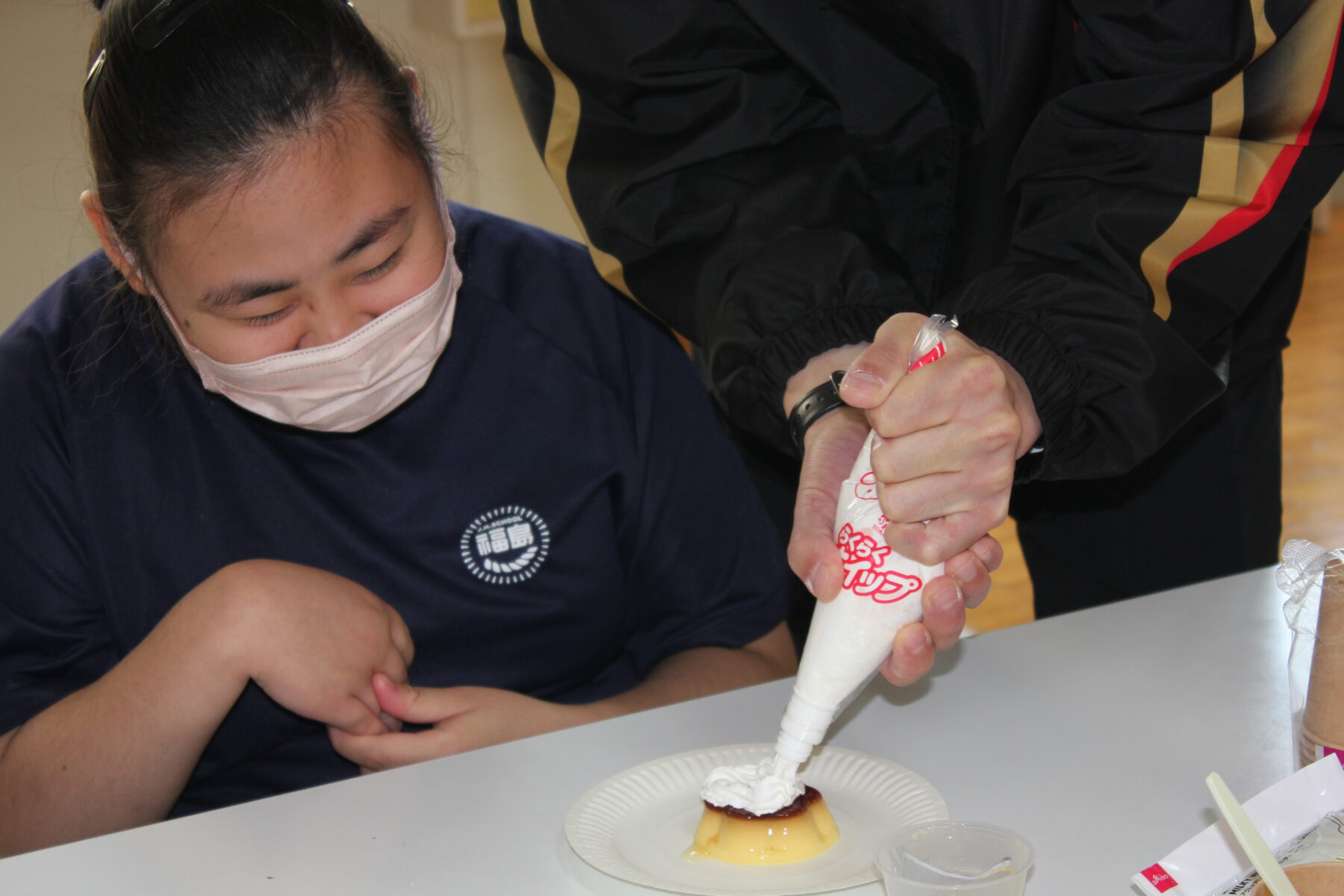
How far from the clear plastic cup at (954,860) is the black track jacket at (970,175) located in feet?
1.16

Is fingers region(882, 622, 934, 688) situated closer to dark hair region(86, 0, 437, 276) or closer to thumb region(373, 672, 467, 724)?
thumb region(373, 672, 467, 724)

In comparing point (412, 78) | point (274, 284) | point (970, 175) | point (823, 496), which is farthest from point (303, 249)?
point (970, 175)

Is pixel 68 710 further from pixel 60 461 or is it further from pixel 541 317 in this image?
pixel 541 317

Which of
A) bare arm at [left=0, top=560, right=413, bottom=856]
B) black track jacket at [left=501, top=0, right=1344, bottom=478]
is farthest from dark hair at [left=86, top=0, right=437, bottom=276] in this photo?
bare arm at [left=0, top=560, right=413, bottom=856]

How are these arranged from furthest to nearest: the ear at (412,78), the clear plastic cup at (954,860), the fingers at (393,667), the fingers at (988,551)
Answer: the ear at (412,78), the fingers at (393,667), the fingers at (988,551), the clear plastic cup at (954,860)

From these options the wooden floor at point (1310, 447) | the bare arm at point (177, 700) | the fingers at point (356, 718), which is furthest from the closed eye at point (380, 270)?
the wooden floor at point (1310, 447)

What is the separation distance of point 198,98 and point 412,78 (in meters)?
0.25

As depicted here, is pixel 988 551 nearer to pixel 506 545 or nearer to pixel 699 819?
pixel 699 819

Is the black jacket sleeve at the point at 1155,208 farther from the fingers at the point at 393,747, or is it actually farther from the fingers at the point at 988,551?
the fingers at the point at 393,747

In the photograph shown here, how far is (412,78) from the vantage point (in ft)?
4.08

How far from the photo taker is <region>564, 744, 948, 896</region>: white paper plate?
752 mm

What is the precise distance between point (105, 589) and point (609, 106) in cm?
65

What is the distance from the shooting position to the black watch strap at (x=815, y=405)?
1.00 meters

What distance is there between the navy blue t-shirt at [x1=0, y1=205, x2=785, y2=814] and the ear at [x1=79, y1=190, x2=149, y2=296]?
82mm
